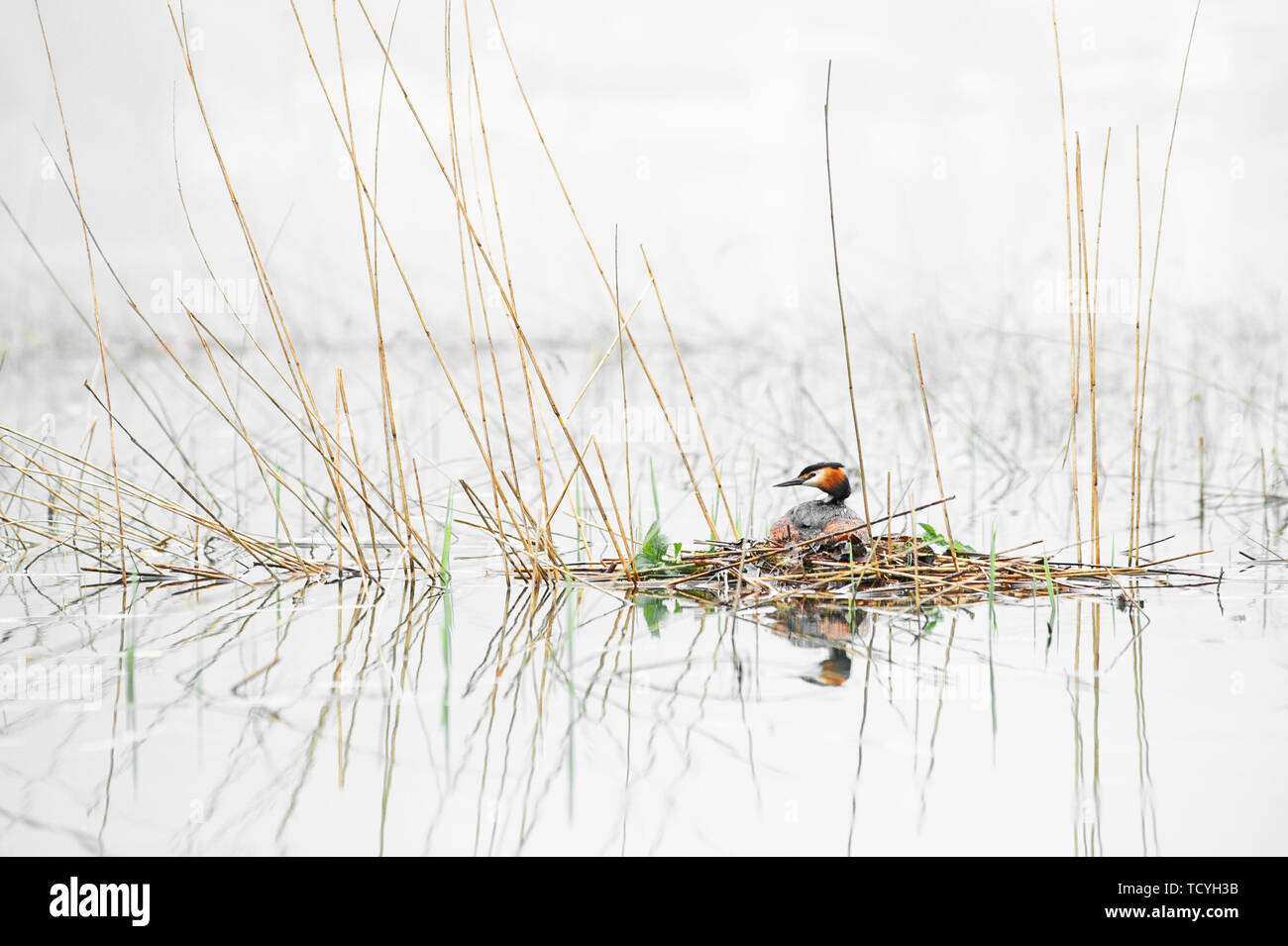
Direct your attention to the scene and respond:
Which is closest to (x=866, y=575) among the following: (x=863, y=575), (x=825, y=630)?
(x=863, y=575)

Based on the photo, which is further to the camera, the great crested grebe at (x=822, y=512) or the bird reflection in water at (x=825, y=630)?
the great crested grebe at (x=822, y=512)

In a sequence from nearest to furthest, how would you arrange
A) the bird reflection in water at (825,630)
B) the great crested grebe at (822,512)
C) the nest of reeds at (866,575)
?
the bird reflection in water at (825,630) → the nest of reeds at (866,575) → the great crested grebe at (822,512)

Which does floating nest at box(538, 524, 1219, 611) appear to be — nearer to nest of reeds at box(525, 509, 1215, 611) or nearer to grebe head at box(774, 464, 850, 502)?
nest of reeds at box(525, 509, 1215, 611)

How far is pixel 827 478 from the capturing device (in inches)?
112

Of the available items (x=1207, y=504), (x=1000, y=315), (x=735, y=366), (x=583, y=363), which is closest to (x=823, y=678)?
(x=1207, y=504)

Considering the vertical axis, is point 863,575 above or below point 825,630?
above

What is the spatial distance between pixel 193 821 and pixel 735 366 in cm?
580

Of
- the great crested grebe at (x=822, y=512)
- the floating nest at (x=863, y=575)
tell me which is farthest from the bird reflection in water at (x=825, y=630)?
the great crested grebe at (x=822, y=512)

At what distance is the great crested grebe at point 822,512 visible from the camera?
9.28ft

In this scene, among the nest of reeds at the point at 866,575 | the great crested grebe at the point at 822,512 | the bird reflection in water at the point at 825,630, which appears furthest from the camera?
the great crested grebe at the point at 822,512

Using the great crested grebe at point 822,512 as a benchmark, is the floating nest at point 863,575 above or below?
below

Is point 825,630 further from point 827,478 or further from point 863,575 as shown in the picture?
point 827,478

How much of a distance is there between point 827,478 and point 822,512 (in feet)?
0.29

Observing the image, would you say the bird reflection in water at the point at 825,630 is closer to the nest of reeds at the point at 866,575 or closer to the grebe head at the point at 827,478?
the nest of reeds at the point at 866,575
